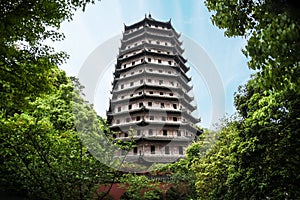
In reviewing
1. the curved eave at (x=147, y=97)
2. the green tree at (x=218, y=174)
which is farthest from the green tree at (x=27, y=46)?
the curved eave at (x=147, y=97)

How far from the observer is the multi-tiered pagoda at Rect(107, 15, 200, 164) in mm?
21609

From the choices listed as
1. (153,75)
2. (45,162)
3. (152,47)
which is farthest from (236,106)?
(152,47)

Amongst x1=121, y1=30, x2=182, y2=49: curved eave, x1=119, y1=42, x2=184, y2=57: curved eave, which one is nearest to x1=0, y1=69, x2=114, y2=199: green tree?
x1=119, y1=42, x2=184, y2=57: curved eave

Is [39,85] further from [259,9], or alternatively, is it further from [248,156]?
[248,156]

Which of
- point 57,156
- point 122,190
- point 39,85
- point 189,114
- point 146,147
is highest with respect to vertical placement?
point 189,114

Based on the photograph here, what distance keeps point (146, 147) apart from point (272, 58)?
19605mm

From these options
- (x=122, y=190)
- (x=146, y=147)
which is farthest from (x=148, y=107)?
(x=122, y=190)

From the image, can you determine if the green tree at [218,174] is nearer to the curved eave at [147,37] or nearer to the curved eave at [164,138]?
the curved eave at [164,138]

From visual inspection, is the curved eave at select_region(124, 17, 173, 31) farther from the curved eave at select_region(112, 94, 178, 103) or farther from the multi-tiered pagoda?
the curved eave at select_region(112, 94, 178, 103)

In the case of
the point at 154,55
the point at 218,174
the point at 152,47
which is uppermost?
the point at 152,47

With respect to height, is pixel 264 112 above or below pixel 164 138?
below

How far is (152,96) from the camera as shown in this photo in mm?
23000

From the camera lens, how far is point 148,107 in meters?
22.7

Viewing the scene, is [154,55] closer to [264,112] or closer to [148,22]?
[148,22]
